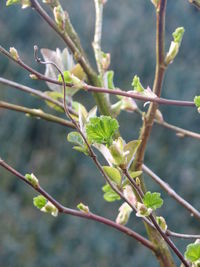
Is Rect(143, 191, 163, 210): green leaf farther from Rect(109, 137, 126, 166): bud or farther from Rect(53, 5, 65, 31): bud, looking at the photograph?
Rect(53, 5, 65, 31): bud

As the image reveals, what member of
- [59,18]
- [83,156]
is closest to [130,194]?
[59,18]

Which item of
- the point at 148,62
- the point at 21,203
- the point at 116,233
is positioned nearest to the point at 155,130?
A: the point at 148,62

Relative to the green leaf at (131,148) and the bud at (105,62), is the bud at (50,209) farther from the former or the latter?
the bud at (105,62)

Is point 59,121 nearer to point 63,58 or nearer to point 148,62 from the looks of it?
point 63,58

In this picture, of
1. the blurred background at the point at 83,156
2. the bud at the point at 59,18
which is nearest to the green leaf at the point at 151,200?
the bud at the point at 59,18

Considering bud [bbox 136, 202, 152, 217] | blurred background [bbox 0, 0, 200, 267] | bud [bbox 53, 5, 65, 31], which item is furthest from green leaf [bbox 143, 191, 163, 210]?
blurred background [bbox 0, 0, 200, 267]

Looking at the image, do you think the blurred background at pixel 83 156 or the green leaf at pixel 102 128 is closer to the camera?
the green leaf at pixel 102 128
